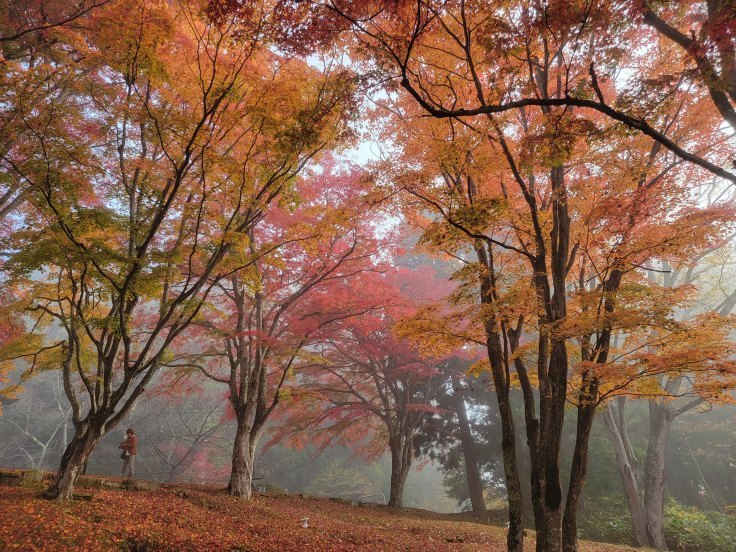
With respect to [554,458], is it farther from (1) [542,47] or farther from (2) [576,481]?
(1) [542,47]

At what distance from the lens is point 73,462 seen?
6.06 meters

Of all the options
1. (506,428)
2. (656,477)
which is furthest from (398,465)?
(656,477)

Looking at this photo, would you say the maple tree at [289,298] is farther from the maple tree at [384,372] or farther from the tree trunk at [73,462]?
the tree trunk at [73,462]

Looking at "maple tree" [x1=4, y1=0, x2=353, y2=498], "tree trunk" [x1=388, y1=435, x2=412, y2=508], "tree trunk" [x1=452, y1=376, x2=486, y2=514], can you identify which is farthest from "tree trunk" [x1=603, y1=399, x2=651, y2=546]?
"maple tree" [x1=4, y1=0, x2=353, y2=498]

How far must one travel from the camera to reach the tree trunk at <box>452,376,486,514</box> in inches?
646

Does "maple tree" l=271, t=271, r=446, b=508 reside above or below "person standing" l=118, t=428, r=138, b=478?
above

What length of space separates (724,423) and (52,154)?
26469 millimetres

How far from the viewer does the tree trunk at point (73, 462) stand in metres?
6.04

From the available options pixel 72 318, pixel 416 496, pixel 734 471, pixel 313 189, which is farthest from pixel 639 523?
pixel 416 496

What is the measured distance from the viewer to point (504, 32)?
5422mm

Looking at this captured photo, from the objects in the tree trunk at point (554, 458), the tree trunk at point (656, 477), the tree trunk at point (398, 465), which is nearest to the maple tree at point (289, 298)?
the tree trunk at point (554, 458)

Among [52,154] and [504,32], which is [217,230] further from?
[504,32]

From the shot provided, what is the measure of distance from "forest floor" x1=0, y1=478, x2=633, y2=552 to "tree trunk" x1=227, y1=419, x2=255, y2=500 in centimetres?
40

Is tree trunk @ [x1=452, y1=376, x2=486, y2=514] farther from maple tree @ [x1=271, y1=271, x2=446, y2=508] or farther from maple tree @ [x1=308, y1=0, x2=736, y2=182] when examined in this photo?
maple tree @ [x1=308, y1=0, x2=736, y2=182]
